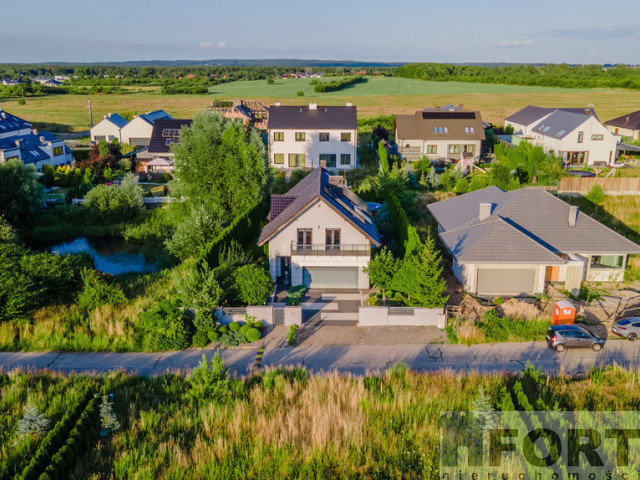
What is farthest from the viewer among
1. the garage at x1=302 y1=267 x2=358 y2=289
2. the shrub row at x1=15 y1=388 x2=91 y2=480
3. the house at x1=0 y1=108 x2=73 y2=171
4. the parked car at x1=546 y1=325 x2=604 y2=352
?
the house at x1=0 y1=108 x2=73 y2=171

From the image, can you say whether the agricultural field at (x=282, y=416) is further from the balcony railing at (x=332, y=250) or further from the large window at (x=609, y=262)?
the large window at (x=609, y=262)

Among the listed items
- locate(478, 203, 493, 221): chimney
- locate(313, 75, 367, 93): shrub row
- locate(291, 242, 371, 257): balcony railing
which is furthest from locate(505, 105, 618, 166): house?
locate(313, 75, 367, 93): shrub row

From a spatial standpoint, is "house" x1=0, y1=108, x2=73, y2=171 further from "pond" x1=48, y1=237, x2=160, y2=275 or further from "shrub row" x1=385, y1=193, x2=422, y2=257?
"shrub row" x1=385, y1=193, x2=422, y2=257

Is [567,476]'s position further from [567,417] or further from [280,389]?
[280,389]

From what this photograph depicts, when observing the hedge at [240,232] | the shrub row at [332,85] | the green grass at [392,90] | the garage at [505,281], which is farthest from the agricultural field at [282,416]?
the shrub row at [332,85]

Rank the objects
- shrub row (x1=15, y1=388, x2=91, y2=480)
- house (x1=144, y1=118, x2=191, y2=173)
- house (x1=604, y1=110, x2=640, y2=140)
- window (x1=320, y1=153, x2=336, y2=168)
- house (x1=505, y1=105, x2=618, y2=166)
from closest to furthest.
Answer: shrub row (x1=15, y1=388, x2=91, y2=480) < house (x1=505, y1=105, x2=618, y2=166) < window (x1=320, y1=153, x2=336, y2=168) < house (x1=144, y1=118, x2=191, y2=173) < house (x1=604, y1=110, x2=640, y2=140)

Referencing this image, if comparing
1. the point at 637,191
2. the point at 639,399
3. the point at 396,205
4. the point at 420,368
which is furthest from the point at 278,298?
the point at 637,191

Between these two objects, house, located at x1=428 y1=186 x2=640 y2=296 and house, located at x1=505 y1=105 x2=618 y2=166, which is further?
house, located at x1=505 y1=105 x2=618 y2=166

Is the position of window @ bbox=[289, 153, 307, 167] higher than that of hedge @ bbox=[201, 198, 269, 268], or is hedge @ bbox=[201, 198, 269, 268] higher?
window @ bbox=[289, 153, 307, 167]
